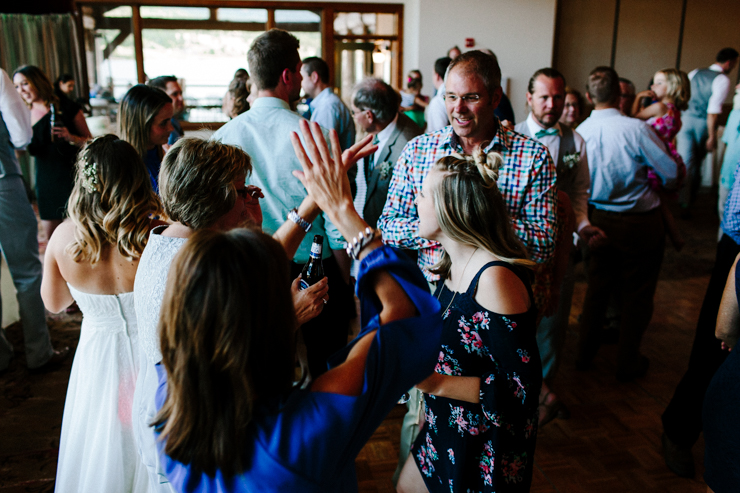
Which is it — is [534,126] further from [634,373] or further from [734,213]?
[634,373]

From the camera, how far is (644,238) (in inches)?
121

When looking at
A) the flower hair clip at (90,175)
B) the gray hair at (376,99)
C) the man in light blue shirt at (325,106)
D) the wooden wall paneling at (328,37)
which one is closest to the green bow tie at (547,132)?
the gray hair at (376,99)

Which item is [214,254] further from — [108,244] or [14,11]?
[14,11]

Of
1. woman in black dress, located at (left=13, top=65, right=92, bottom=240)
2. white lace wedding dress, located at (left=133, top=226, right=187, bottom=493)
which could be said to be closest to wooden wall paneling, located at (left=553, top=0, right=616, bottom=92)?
woman in black dress, located at (left=13, top=65, right=92, bottom=240)

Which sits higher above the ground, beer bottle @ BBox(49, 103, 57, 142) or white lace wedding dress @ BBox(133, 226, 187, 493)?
beer bottle @ BBox(49, 103, 57, 142)

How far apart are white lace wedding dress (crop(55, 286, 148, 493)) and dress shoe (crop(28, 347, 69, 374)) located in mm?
1687

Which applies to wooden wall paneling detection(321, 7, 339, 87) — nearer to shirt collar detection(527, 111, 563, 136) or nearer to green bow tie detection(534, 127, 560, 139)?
shirt collar detection(527, 111, 563, 136)

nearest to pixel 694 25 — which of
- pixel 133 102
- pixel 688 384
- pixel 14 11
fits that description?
pixel 688 384

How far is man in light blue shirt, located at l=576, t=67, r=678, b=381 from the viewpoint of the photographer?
3.06m

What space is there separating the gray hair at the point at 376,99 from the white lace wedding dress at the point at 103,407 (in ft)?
7.06

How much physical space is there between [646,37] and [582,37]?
1.20 meters

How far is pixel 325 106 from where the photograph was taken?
378cm

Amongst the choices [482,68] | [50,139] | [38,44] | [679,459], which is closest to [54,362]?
[50,139]

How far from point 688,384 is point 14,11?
10.9 metres
